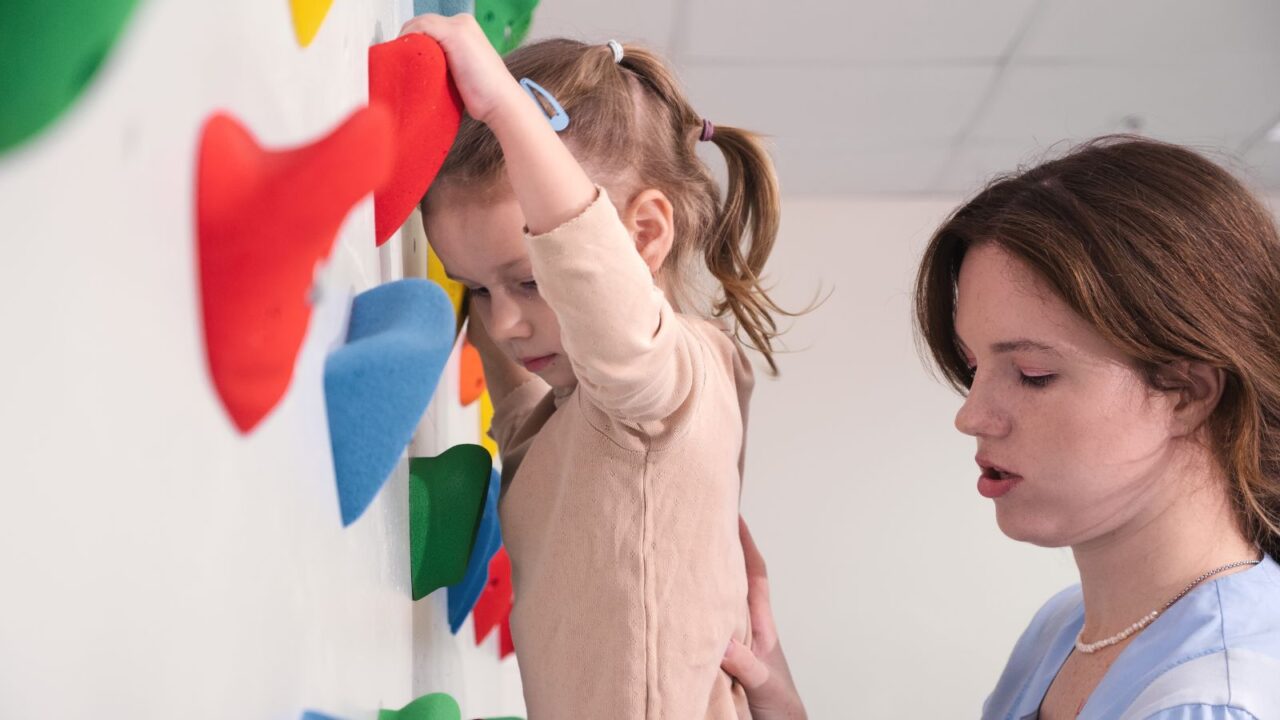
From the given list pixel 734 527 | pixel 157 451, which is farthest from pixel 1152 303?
pixel 157 451

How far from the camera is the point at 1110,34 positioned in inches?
97.6

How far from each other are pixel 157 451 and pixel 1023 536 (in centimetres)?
65

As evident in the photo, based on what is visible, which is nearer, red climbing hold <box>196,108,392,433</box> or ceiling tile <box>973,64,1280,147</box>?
red climbing hold <box>196,108,392,433</box>

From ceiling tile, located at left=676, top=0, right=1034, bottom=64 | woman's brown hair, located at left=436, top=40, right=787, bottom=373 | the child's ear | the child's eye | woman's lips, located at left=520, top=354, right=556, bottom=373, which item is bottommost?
the child's eye

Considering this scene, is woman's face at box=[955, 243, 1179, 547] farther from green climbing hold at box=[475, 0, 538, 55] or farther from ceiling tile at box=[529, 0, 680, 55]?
ceiling tile at box=[529, 0, 680, 55]

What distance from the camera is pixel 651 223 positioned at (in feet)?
2.63

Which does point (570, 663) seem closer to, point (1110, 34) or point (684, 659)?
point (684, 659)

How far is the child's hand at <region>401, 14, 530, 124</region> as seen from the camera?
50cm

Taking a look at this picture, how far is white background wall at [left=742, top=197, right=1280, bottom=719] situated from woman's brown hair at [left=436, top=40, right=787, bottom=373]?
7.51ft

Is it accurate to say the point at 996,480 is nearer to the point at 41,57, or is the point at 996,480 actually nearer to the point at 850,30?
the point at 41,57

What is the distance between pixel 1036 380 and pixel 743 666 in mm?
270

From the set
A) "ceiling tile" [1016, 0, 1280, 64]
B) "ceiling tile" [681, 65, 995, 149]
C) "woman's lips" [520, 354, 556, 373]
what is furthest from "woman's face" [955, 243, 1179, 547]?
"ceiling tile" [681, 65, 995, 149]

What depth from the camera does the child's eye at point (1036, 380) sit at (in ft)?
2.46

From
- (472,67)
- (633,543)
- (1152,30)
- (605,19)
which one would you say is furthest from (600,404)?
(1152,30)
